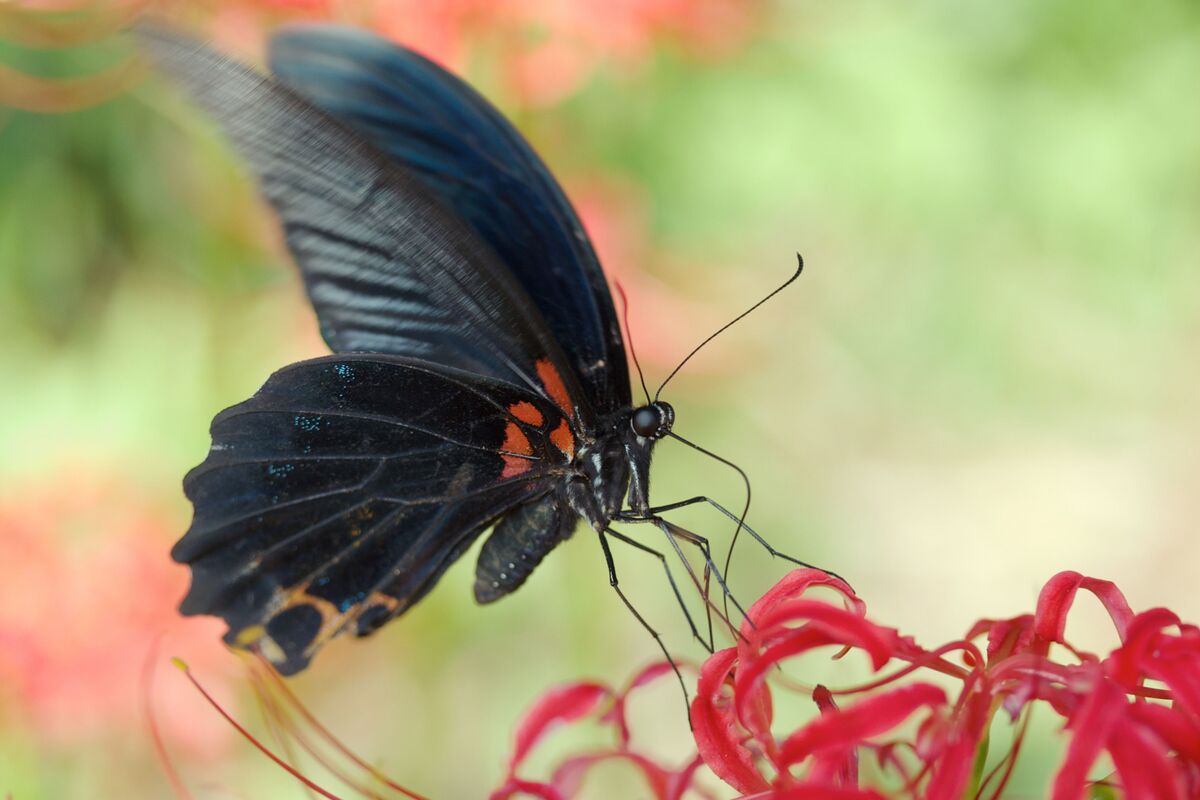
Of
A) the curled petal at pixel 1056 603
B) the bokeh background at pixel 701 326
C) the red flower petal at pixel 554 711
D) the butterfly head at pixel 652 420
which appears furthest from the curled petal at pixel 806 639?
the bokeh background at pixel 701 326

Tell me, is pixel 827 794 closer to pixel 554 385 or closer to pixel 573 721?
pixel 573 721

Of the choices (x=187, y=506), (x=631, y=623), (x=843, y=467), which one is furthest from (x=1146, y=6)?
(x=187, y=506)

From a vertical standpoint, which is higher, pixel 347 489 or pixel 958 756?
pixel 347 489

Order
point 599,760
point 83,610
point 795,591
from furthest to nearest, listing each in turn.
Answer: point 83,610, point 599,760, point 795,591

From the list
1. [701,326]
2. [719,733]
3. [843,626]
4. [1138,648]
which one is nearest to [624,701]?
[719,733]

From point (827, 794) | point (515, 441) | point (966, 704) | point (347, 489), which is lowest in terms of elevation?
point (827, 794)

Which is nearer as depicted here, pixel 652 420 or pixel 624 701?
pixel 624 701

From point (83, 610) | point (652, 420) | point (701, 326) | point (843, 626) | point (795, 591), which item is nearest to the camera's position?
point (843, 626)

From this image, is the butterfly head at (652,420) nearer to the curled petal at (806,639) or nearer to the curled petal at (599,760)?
the curled petal at (599,760)
